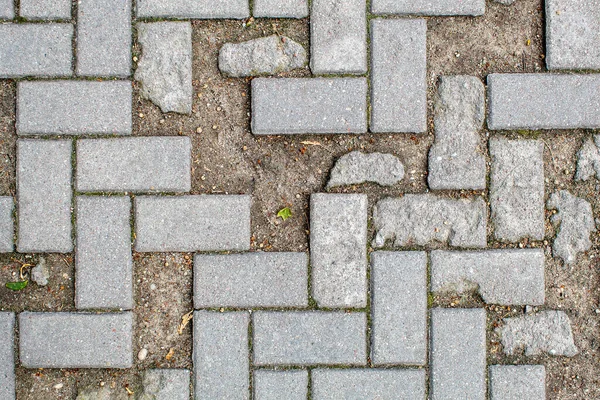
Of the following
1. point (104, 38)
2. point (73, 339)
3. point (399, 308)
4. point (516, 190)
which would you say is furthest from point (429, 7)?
point (73, 339)

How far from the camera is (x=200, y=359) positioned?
240 cm

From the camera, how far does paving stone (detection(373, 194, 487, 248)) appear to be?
7.96 feet

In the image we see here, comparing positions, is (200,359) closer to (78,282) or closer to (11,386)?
(78,282)

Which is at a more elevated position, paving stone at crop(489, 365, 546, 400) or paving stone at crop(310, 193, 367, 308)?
paving stone at crop(310, 193, 367, 308)

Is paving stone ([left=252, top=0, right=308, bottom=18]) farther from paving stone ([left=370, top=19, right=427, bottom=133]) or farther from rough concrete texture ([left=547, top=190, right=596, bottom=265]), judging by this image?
→ rough concrete texture ([left=547, top=190, right=596, bottom=265])

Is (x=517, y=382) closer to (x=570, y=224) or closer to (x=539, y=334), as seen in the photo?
(x=539, y=334)

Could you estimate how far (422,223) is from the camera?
2.43m

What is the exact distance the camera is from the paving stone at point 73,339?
2400 millimetres

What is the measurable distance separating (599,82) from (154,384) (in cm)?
244

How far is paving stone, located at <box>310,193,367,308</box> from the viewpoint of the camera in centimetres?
241

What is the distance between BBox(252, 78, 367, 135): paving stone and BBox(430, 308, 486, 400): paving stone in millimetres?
961

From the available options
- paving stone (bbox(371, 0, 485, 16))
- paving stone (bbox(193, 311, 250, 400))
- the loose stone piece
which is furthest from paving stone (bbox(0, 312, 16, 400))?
paving stone (bbox(371, 0, 485, 16))

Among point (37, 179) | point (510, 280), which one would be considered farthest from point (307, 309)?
point (37, 179)

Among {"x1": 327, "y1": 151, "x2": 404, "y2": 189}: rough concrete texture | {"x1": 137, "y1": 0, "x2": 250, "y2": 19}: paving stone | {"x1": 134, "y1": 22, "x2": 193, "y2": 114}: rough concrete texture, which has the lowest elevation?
{"x1": 327, "y1": 151, "x2": 404, "y2": 189}: rough concrete texture
